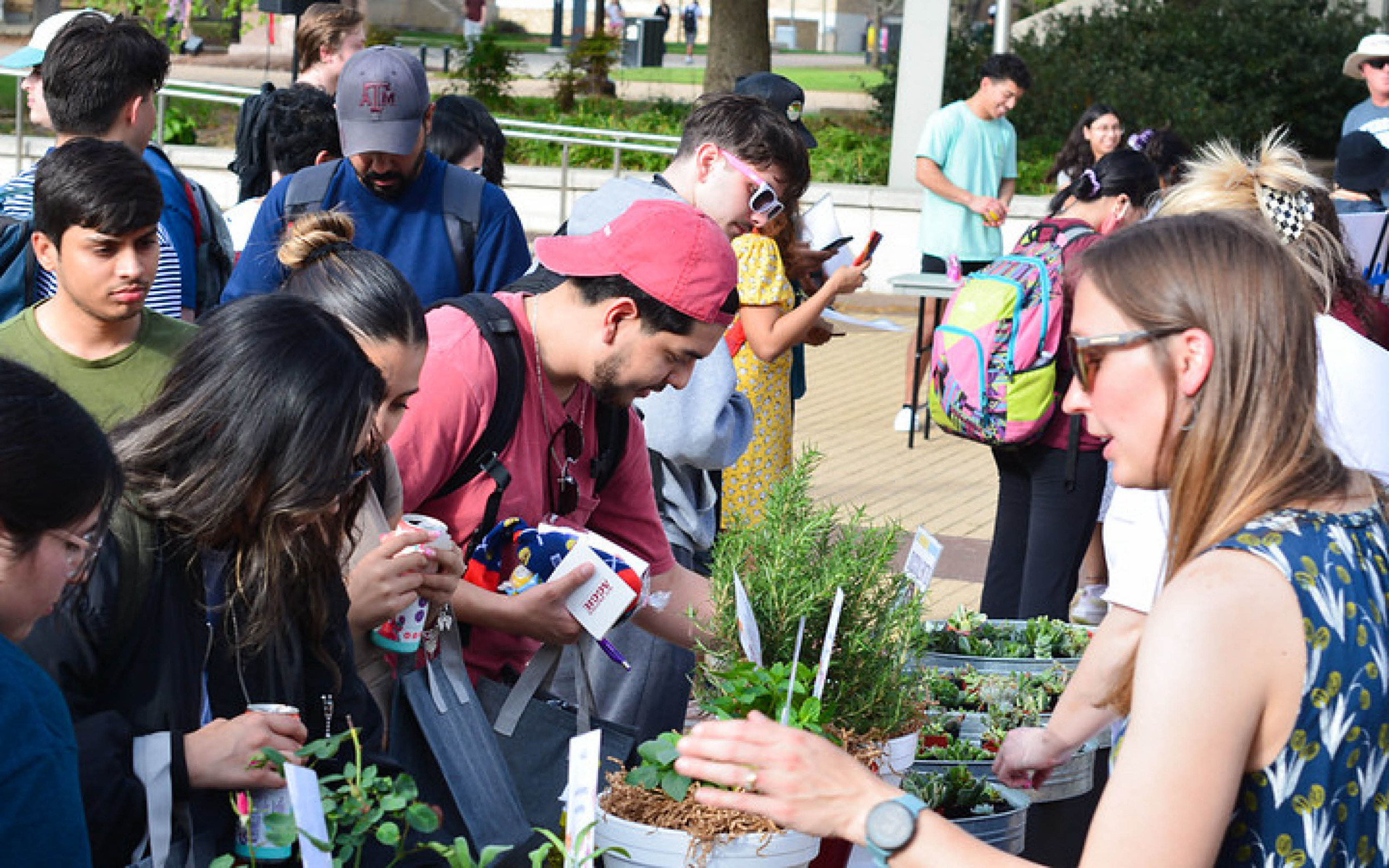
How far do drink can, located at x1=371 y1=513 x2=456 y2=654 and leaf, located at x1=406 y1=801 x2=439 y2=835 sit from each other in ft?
2.22

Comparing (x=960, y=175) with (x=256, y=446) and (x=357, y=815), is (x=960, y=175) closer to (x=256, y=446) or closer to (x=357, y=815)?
(x=256, y=446)

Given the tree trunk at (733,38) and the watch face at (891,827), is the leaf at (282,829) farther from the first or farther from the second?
the tree trunk at (733,38)

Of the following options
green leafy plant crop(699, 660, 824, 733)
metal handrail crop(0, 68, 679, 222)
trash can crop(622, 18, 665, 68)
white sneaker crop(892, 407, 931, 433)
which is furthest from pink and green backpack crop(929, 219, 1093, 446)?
trash can crop(622, 18, 665, 68)

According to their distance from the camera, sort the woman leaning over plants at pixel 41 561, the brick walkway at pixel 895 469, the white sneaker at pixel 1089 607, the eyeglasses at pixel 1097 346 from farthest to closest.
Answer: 1. the brick walkway at pixel 895 469
2. the white sneaker at pixel 1089 607
3. the eyeglasses at pixel 1097 346
4. the woman leaning over plants at pixel 41 561

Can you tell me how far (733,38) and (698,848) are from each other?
16.5 meters

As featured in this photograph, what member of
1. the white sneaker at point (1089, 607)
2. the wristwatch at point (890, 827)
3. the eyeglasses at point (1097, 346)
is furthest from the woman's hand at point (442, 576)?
the white sneaker at point (1089, 607)

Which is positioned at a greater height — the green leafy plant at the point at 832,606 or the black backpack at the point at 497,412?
the black backpack at the point at 497,412

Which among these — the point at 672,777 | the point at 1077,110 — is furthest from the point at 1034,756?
the point at 1077,110

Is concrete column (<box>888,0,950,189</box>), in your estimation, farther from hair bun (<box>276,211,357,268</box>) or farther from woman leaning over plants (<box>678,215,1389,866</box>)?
woman leaning over plants (<box>678,215,1389,866</box>)

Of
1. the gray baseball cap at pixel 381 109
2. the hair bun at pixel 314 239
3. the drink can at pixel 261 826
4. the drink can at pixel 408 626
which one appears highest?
the gray baseball cap at pixel 381 109

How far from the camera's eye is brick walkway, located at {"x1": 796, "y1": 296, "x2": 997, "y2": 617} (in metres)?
7.39

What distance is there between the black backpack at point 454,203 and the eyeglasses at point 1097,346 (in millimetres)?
3055

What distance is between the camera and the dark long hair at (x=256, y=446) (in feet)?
7.29

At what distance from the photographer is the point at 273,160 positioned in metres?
5.93
